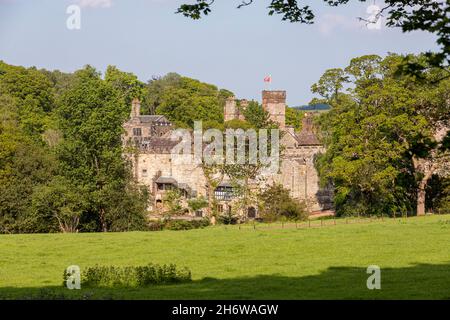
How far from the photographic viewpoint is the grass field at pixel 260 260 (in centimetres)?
2686

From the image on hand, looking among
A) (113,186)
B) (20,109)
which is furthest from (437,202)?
(20,109)

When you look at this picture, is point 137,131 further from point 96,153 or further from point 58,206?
point 58,206

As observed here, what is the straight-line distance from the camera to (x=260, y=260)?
36.5 meters

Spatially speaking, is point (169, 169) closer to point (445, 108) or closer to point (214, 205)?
point (214, 205)

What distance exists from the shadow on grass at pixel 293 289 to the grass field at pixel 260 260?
3 cm

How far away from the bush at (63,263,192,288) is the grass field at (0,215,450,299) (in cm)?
82

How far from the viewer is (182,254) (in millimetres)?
39531

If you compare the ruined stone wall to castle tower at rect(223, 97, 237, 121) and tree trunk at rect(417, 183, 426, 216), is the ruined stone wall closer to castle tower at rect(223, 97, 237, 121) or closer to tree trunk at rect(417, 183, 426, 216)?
castle tower at rect(223, 97, 237, 121)

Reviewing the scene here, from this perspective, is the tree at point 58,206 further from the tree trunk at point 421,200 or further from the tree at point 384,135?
the tree trunk at point 421,200

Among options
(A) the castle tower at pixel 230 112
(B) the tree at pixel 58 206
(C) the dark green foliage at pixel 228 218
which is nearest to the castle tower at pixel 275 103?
(A) the castle tower at pixel 230 112

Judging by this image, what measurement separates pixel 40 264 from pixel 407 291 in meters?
17.2

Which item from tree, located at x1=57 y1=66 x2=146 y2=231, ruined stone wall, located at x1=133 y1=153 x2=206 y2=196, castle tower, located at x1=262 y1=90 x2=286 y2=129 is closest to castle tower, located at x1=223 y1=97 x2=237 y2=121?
castle tower, located at x1=262 y1=90 x2=286 y2=129

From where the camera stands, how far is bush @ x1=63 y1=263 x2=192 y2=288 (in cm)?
2914

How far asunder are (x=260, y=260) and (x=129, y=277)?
27.9ft
